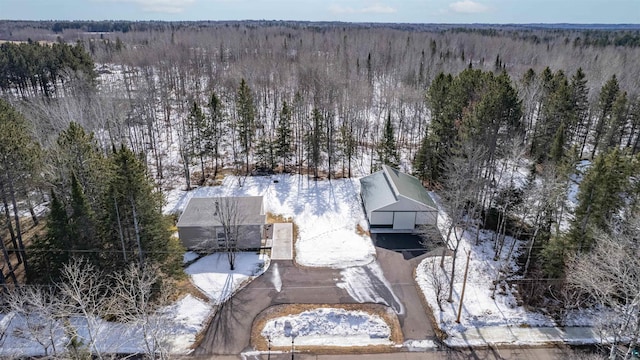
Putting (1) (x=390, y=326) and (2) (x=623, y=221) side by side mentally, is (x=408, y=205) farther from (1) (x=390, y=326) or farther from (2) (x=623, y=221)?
(2) (x=623, y=221)

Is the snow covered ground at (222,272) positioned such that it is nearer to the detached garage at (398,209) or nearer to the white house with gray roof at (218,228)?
the white house with gray roof at (218,228)

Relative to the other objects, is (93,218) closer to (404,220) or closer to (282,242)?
(282,242)

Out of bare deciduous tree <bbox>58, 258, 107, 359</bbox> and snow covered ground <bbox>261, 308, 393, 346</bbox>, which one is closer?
bare deciduous tree <bbox>58, 258, 107, 359</bbox>

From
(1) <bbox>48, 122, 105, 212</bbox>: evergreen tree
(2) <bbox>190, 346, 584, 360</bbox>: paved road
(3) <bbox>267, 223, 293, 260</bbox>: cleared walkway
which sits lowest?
(2) <bbox>190, 346, 584, 360</bbox>: paved road

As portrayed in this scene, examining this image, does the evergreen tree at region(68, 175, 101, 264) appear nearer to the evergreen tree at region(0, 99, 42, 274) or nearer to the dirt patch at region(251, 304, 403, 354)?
the evergreen tree at region(0, 99, 42, 274)

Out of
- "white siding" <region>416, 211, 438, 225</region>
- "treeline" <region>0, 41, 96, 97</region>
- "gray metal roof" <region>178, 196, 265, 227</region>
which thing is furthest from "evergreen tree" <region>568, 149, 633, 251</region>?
"treeline" <region>0, 41, 96, 97</region>

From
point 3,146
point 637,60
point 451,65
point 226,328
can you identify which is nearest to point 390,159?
point 226,328
